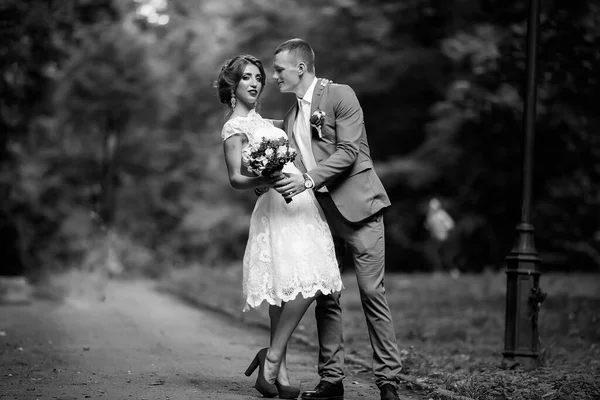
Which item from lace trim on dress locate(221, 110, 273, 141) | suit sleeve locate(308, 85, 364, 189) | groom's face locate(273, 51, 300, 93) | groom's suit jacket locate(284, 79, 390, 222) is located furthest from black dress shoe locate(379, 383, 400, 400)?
groom's face locate(273, 51, 300, 93)

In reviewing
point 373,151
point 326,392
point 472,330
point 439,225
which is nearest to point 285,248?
point 326,392

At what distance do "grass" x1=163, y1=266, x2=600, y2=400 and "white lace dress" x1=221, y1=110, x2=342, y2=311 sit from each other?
1.42 metres

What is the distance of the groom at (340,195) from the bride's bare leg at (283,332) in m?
0.22

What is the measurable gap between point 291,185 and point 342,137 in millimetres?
519

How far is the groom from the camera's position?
5797 millimetres

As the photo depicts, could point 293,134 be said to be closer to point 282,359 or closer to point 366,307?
point 366,307

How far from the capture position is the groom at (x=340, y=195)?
5.80 metres

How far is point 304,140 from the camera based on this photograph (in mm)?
6199

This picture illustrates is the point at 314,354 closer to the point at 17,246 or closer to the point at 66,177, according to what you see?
the point at 17,246

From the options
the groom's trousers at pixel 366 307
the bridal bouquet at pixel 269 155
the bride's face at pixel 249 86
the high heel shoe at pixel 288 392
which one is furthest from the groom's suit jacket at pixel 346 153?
the high heel shoe at pixel 288 392

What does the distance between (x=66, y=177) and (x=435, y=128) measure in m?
14.0

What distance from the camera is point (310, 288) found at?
5.87 m

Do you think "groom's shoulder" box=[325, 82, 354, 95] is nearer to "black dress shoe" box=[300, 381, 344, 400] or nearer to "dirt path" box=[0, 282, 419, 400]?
"black dress shoe" box=[300, 381, 344, 400]

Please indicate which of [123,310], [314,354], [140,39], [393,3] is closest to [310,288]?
[314,354]
